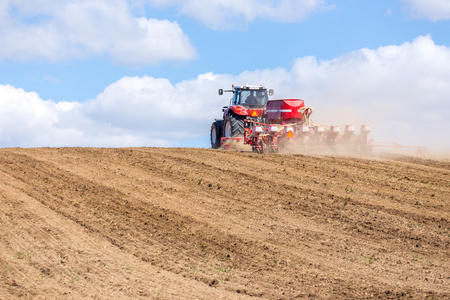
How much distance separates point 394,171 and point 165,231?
8142mm

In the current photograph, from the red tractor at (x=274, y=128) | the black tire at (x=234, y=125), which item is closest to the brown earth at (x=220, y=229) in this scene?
the red tractor at (x=274, y=128)

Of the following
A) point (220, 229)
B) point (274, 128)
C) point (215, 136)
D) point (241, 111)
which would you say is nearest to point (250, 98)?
point (241, 111)

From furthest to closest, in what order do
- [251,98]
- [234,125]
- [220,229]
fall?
[251,98]
[234,125]
[220,229]

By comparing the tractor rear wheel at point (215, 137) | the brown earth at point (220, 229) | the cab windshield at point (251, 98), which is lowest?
the brown earth at point (220, 229)

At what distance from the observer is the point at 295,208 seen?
11.5 m

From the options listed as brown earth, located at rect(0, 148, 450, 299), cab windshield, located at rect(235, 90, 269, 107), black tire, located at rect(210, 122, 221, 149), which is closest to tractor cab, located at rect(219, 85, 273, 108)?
cab windshield, located at rect(235, 90, 269, 107)

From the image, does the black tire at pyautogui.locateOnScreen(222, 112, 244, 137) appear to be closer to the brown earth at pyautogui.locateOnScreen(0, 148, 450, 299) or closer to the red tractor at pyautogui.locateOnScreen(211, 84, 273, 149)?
the red tractor at pyautogui.locateOnScreen(211, 84, 273, 149)

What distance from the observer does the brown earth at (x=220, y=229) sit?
7656mm

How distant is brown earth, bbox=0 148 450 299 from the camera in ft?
25.1

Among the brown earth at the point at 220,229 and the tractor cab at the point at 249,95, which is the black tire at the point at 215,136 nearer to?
the tractor cab at the point at 249,95

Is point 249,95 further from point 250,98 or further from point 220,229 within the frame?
point 220,229

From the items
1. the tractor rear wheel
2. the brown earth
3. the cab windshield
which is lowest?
the brown earth

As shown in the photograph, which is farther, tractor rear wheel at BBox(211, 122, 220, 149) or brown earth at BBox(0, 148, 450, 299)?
tractor rear wheel at BBox(211, 122, 220, 149)

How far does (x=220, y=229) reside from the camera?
10109 millimetres
